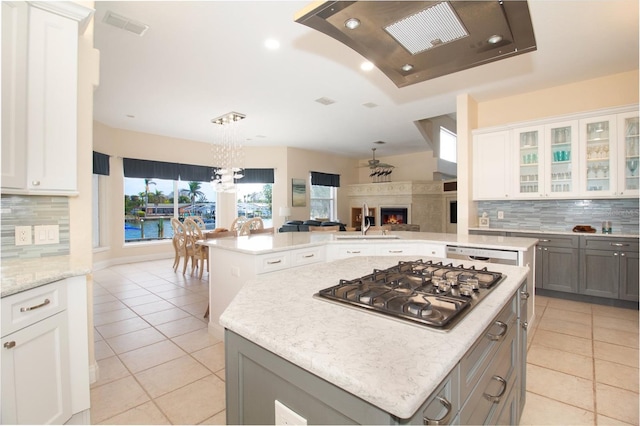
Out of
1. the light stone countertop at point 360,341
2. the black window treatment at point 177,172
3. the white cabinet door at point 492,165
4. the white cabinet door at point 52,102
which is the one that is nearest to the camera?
the light stone countertop at point 360,341

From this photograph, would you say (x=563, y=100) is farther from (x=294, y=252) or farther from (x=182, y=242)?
(x=182, y=242)

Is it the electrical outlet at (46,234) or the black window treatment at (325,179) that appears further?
the black window treatment at (325,179)

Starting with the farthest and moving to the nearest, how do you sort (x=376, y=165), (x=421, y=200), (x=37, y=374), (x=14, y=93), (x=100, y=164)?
(x=376, y=165), (x=421, y=200), (x=100, y=164), (x=14, y=93), (x=37, y=374)

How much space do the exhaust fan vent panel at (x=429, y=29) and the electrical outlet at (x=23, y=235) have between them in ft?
7.58

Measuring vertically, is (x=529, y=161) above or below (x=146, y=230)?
above

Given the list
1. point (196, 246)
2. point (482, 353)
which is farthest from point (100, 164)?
point (482, 353)

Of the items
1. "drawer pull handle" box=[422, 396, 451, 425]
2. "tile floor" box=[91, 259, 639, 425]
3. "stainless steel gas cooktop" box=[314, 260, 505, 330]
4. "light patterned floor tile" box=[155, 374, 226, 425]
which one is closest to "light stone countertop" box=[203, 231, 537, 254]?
"tile floor" box=[91, 259, 639, 425]

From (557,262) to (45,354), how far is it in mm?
4926

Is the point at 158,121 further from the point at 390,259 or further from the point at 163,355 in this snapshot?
the point at 390,259

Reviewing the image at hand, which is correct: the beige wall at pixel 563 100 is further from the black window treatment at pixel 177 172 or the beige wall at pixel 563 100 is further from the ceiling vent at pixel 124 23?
the black window treatment at pixel 177 172

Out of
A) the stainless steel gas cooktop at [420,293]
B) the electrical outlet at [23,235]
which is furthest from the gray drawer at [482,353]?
the electrical outlet at [23,235]

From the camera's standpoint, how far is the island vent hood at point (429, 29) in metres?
0.99

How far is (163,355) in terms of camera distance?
2482 mm

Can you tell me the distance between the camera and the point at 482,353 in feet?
3.17
